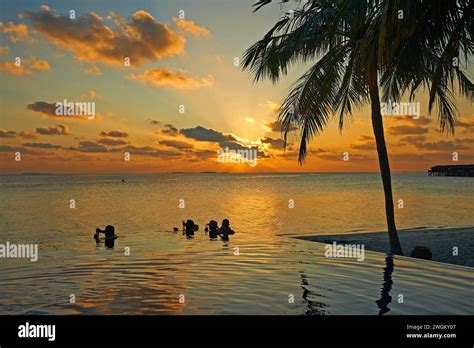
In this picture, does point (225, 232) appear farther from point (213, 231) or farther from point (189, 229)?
point (189, 229)

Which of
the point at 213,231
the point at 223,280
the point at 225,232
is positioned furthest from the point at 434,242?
the point at 223,280

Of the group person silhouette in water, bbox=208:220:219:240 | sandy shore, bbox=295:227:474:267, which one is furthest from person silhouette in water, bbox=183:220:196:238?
sandy shore, bbox=295:227:474:267

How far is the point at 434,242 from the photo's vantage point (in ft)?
67.8

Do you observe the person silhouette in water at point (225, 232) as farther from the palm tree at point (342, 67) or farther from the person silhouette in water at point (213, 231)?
the palm tree at point (342, 67)

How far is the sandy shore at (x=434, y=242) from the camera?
1687cm

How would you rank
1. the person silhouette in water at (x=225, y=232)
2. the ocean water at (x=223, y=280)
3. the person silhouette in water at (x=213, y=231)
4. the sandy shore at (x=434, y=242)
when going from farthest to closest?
the person silhouette in water at (x=213, y=231)
the person silhouette in water at (x=225, y=232)
the sandy shore at (x=434, y=242)
the ocean water at (x=223, y=280)

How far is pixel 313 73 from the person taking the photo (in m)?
14.8

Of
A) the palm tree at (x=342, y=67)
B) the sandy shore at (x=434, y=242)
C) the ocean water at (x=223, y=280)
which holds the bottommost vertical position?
the sandy shore at (x=434, y=242)

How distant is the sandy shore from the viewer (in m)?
16.9

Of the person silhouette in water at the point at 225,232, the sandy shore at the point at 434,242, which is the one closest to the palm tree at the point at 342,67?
the sandy shore at the point at 434,242

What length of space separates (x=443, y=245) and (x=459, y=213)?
82.6 feet

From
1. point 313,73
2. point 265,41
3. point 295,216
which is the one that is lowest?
point 295,216
